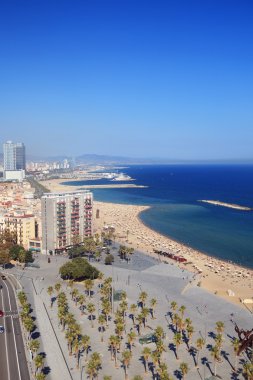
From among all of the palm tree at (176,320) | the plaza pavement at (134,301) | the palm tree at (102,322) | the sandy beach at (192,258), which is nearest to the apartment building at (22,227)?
the plaza pavement at (134,301)

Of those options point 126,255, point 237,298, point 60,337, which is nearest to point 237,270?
point 237,298

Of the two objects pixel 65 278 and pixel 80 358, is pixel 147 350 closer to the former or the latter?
pixel 80 358

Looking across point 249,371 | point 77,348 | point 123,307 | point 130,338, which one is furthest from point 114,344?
point 249,371

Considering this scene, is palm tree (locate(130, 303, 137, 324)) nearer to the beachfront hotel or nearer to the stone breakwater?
the beachfront hotel

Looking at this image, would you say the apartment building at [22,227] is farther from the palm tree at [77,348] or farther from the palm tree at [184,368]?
the palm tree at [184,368]

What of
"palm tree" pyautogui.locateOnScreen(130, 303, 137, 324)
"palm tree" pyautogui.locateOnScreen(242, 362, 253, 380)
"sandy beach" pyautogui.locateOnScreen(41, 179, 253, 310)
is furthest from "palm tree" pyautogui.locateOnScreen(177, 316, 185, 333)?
"sandy beach" pyautogui.locateOnScreen(41, 179, 253, 310)

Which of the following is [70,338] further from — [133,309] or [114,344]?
[133,309]
